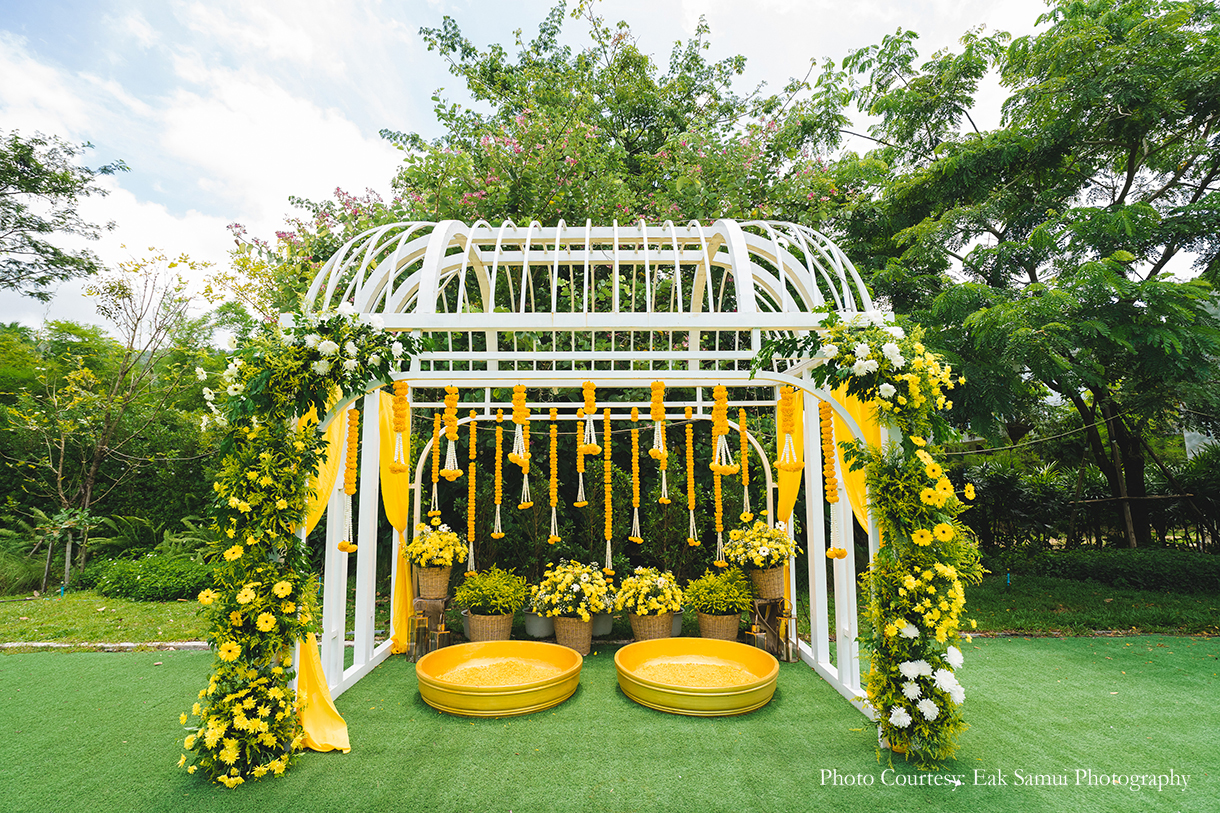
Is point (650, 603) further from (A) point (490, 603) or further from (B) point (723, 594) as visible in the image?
(A) point (490, 603)

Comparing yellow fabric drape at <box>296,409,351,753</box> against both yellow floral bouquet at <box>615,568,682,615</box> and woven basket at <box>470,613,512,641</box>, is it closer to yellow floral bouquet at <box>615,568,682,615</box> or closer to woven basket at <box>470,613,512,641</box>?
woven basket at <box>470,613,512,641</box>

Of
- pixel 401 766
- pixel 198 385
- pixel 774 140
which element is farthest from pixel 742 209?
pixel 198 385

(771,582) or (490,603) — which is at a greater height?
(771,582)

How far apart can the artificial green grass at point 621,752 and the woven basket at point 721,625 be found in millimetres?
788

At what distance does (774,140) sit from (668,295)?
385 cm

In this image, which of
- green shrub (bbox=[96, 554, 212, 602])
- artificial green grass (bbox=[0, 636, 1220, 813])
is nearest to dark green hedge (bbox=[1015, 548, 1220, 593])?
artificial green grass (bbox=[0, 636, 1220, 813])

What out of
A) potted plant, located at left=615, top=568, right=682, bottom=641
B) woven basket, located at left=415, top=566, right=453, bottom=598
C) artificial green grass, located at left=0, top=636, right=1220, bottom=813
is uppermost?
woven basket, located at left=415, top=566, right=453, bottom=598

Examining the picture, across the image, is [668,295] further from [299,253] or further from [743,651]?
[299,253]

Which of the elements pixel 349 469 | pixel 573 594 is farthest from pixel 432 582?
pixel 349 469

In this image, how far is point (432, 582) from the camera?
17.4 ft

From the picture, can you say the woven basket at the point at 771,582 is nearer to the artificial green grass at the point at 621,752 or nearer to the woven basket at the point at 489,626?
the artificial green grass at the point at 621,752

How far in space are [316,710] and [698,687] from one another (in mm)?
2412

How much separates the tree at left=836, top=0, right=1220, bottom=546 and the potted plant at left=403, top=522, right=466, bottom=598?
5360 millimetres

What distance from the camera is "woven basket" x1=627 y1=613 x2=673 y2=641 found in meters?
5.24
